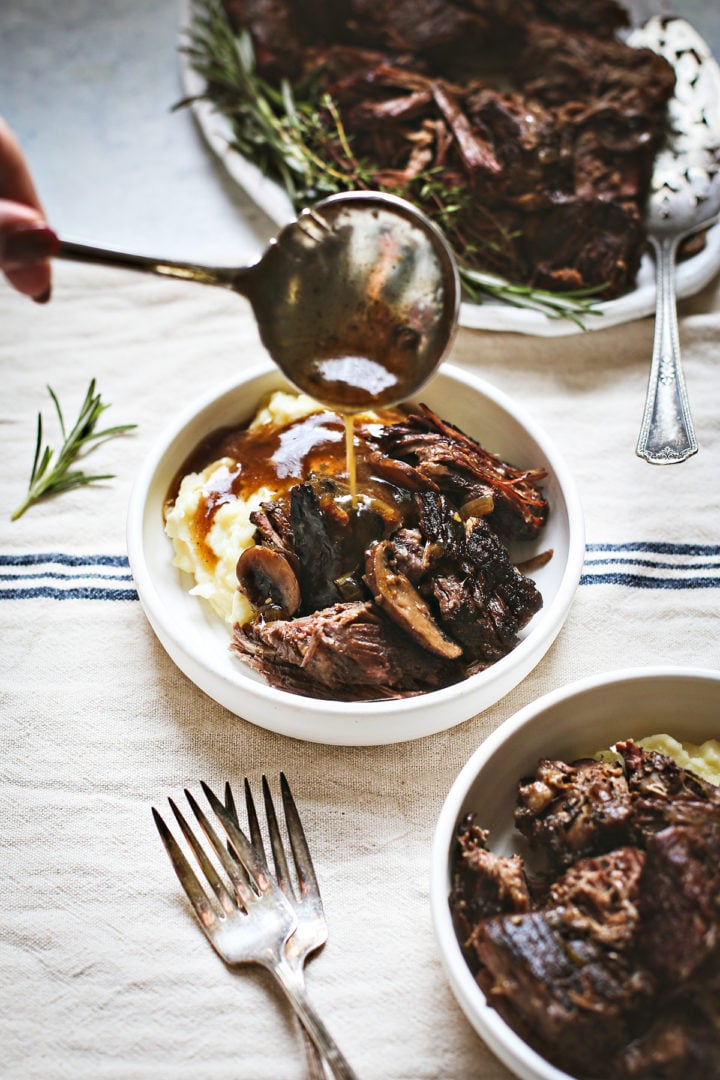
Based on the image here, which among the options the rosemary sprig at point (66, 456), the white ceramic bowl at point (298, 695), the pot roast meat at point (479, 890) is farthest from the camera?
the rosemary sprig at point (66, 456)

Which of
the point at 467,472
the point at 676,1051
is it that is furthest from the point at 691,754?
the point at 467,472

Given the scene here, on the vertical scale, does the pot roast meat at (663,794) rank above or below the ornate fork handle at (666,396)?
below

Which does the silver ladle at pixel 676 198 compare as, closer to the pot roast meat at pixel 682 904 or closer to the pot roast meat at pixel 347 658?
the pot roast meat at pixel 347 658

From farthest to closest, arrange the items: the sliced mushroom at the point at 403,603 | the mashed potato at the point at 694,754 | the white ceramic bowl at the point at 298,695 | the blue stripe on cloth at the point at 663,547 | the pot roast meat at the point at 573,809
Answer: the blue stripe on cloth at the point at 663,547
the sliced mushroom at the point at 403,603
the white ceramic bowl at the point at 298,695
the mashed potato at the point at 694,754
the pot roast meat at the point at 573,809

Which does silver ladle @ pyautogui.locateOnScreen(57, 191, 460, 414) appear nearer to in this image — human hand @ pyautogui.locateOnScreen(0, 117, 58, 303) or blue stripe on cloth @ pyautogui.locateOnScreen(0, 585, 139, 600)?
human hand @ pyautogui.locateOnScreen(0, 117, 58, 303)

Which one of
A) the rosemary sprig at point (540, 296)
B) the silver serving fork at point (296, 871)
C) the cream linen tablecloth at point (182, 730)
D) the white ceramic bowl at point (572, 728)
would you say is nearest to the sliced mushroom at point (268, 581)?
the cream linen tablecloth at point (182, 730)

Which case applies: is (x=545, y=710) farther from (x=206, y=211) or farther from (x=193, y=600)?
(x=206, y=211)
